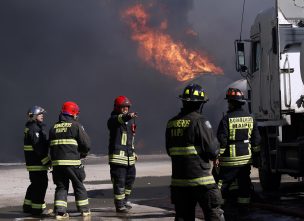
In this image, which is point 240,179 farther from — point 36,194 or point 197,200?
point 36,194

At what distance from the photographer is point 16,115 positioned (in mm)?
34812

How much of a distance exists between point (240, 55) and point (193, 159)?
6.60 m

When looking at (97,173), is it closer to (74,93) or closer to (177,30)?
(74,93)

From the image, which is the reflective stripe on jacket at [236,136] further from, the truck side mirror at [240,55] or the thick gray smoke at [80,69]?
the thick gray smoke at [80,69]

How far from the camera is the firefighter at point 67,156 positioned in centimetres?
885

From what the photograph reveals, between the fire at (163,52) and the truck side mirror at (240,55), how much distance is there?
24.8 metres

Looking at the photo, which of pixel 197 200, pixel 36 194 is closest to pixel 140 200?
pixel 36 194

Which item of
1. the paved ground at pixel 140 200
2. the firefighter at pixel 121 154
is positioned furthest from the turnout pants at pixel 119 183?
the paved ground at pixel 140 200

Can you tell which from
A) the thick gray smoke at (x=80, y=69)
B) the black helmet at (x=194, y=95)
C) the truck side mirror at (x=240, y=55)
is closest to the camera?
the black helmet at (x=194, y=95)

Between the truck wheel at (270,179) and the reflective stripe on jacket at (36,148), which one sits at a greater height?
the reflective stripe on jacket at (36,148)

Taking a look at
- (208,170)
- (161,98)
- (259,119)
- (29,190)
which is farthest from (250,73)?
(161,98)

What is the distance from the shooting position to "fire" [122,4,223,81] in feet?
123

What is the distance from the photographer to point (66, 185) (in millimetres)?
A: 9031

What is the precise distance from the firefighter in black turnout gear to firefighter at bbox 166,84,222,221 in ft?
12.7
